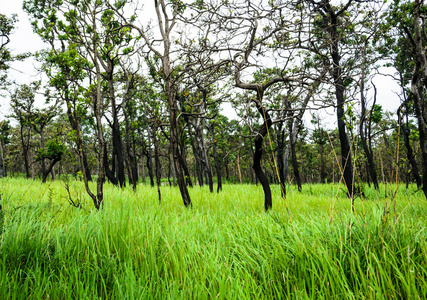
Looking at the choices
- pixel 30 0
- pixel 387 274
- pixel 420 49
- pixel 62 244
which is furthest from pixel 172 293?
pixel 30 0

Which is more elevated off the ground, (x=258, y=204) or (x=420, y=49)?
(x=420, y=49)

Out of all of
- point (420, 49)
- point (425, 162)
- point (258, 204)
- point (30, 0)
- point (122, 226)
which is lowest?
point (258, 204)

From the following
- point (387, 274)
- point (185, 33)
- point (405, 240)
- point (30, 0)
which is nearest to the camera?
point (387, 274)

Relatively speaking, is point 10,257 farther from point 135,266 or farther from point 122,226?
point 135,266

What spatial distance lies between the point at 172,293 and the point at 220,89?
43.5ft

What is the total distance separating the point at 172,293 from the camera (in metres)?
1.72

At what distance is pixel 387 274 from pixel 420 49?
522cm

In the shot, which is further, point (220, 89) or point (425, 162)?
point (220, 89)

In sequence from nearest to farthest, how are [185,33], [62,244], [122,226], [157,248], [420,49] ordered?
[62,244] → [157,248] → [122,226] → [420,49] → [185,33]

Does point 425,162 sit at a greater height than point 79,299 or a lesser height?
greater

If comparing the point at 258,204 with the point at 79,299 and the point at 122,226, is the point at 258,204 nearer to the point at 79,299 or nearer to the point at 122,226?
the point at 122,226

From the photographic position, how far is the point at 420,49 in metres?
4.55

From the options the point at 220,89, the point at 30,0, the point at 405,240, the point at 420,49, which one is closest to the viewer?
the point at 405,240

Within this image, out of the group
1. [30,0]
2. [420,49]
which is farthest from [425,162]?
[30,0]
